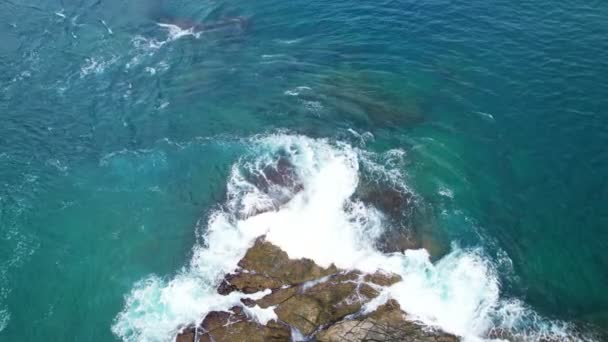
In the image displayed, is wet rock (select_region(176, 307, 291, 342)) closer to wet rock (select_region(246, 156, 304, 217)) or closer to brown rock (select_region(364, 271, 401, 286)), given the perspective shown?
brown rock (select_region(364, 271, 401, 286))

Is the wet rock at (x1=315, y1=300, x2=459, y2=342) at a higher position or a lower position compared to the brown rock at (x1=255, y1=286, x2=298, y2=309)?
lower

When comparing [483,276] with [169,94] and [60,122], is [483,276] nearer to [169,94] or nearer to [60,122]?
[169,94]

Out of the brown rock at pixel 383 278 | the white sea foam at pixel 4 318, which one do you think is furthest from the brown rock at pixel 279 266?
the white sea foam at pixel 4 318

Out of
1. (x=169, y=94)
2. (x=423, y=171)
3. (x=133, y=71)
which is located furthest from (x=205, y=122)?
(x=423, y=171)

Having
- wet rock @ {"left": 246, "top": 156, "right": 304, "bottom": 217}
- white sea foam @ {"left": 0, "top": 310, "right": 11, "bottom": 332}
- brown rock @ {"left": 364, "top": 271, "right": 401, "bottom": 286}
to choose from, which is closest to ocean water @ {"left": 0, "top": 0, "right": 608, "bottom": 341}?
white sea foam @ {"left": 0, "top": 310, "right": 11, "bottom": 332}

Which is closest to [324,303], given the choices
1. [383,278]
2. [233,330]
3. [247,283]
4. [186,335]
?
[383,278]

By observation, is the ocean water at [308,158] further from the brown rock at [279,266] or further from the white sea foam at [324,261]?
the brown rock at [279,266]

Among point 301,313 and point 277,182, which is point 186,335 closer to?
point 301,313
